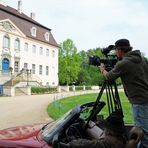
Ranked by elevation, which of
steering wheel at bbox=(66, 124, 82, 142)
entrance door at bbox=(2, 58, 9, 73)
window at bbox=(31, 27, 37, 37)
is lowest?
steering wheel at bbox=(66, 124, 82, 142)

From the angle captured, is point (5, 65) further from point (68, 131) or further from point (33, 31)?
point (68, 131)

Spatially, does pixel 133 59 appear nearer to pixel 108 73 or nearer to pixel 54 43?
pixel 108 73

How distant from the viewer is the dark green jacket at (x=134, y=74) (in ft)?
14.9

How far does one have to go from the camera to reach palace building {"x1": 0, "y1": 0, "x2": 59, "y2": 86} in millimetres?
53625

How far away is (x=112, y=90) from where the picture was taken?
4746 mm

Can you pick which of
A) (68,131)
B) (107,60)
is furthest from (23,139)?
(107,60)

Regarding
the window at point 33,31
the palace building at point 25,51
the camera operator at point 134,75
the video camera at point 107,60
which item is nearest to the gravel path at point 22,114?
the video camera at point 107,60

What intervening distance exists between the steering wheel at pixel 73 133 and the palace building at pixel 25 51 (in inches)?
1778

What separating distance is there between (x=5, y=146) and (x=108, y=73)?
160cm

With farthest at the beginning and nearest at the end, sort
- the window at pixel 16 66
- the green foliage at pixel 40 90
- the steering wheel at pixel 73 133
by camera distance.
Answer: the window at pixel 16 66, the green foliage at pixel 40 90, the steering wheel at pixel 73 133

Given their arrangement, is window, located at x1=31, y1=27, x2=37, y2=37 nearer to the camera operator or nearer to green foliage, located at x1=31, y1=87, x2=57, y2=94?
green foliage, located at x1=31, y1=87, x2=57, y2=94

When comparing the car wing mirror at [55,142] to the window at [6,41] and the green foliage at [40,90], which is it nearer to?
the green foliage at [40,90]

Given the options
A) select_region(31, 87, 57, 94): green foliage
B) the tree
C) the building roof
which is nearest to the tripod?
select_region(31, 87, 57, 94): green foliage

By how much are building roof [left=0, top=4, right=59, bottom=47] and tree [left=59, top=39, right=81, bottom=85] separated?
4.61 meters
